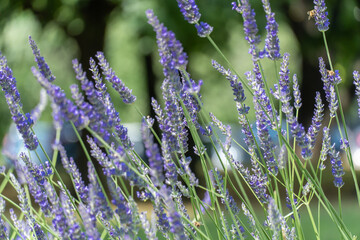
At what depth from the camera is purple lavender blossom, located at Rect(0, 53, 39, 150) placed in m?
1.67

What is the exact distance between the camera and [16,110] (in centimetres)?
166

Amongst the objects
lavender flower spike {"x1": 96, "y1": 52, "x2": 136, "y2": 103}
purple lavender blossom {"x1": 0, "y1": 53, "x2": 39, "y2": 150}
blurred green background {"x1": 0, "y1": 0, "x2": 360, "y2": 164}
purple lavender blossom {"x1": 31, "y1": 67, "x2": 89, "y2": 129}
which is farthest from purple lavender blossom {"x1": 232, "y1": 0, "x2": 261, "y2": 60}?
blurred green background {"x1": 0, "y1": 0, "x2": 360, "y2": 164}

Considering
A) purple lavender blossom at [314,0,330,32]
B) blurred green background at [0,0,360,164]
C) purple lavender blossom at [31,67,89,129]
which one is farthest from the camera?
blurred green background at [0,0,360,164]

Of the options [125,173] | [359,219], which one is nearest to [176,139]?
[125,173]

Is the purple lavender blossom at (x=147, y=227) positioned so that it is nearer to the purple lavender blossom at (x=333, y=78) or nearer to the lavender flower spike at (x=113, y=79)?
the lavender flower spike at (x=113, y=79)

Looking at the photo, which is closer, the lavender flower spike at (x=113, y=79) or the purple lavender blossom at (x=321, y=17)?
the lavender flower spike at (x=113, y=79)

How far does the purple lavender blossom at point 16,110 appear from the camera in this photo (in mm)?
1670

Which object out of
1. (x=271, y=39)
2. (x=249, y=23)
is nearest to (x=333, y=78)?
(x=271, y=39)

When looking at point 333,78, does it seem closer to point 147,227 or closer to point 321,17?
point 321,17

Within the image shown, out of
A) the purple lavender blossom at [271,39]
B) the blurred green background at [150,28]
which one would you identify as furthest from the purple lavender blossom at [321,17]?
the blurred green background at [150,28]

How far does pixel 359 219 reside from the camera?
8227 millimetres

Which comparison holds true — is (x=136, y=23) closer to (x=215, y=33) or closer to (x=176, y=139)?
(x=215, y=33)

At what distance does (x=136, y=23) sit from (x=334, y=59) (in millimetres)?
3471

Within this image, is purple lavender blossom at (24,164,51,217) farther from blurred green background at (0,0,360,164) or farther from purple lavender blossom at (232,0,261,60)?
blurred green background at (0,0,360,164)
